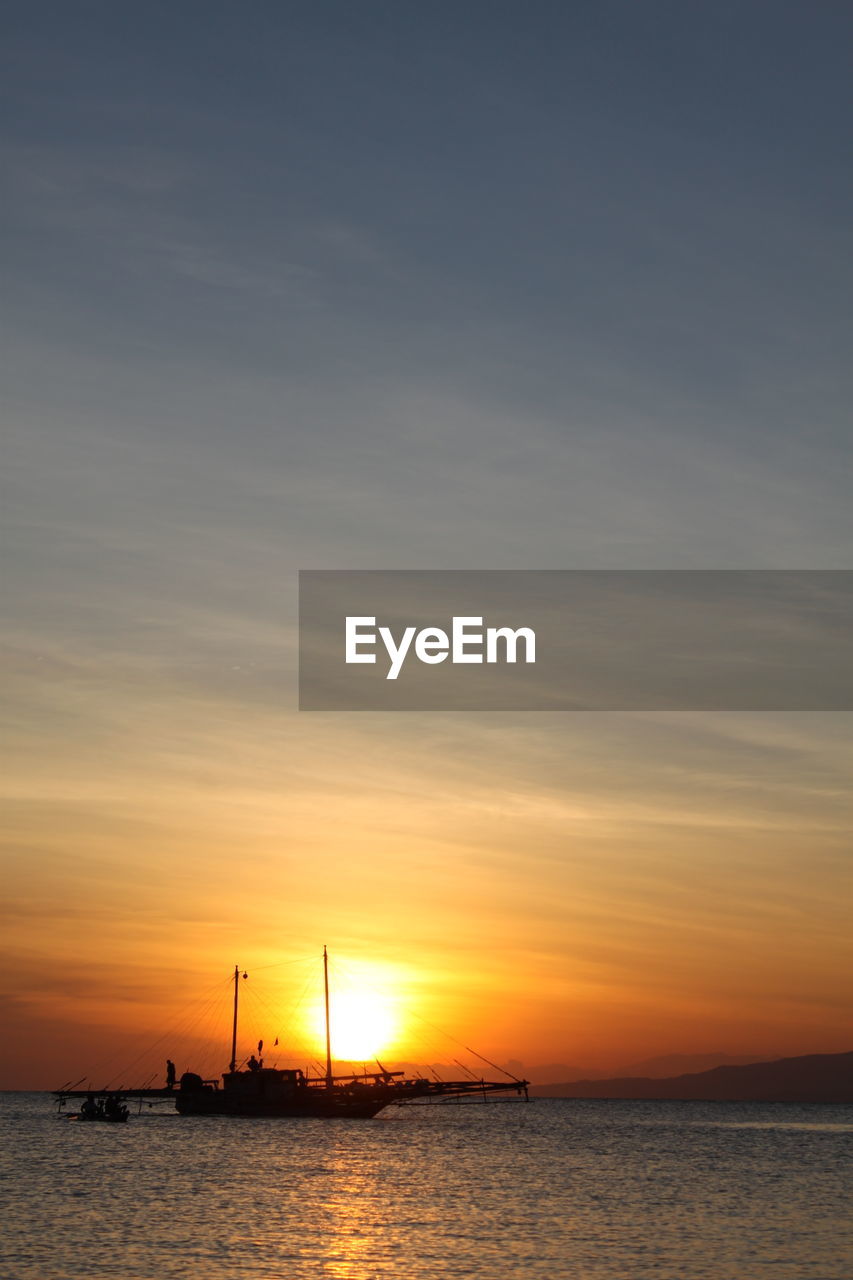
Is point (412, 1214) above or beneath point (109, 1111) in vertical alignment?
above

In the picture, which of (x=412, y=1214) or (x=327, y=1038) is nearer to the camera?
(x=412, y=1214)

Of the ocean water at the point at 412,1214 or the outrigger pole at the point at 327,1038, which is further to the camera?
the outrigger pole at the point at 327,1038

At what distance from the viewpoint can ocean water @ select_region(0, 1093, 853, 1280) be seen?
56.6m

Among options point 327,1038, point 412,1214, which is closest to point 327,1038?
point 327,1038

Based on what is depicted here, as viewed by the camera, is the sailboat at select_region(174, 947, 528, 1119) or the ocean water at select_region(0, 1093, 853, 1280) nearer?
the ocean water at select_region(0, 1093, 853, 1280)

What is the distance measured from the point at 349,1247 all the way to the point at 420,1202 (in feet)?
75.5

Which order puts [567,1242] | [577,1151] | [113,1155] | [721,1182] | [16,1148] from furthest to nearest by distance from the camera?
[577,1151] → [16,1148] → [113,1155] → [721,1182] → [567,1242]

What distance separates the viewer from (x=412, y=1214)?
75.8 metres

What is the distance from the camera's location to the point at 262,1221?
7075 centimetres

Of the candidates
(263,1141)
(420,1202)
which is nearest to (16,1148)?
(263,1141)

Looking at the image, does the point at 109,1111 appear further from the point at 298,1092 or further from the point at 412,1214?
the point at 412,1214

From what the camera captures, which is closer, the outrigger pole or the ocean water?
the ocean water

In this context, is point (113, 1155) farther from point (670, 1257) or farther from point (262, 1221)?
point (670, 1257)

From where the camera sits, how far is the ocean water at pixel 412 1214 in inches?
2227
